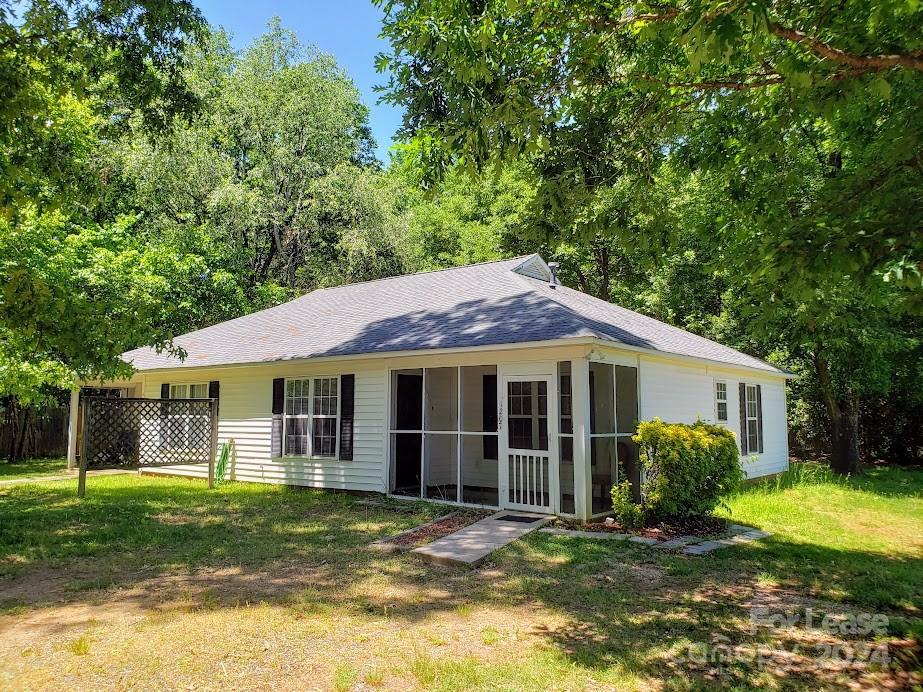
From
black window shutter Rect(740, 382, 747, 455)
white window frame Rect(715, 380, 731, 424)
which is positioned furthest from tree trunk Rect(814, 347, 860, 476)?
white window frame Rect(715, 380, 731, 424)

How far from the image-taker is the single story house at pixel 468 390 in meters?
9.69

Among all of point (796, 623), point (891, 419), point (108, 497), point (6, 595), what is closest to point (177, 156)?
point (108, 497)

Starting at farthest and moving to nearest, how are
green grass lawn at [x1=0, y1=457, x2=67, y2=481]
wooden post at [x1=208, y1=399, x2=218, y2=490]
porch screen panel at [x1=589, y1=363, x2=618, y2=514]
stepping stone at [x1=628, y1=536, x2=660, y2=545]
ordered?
green grass lawn at [x1=0, y1=457, x2=67, y2=481] < wooden post at [x1=208, y1=399, x2=218, y2=490] < porch screen panel at [x1=589, y1=363, x2=618, y2=514] < stepping stone at [x1=628, y1=536, x2=660, y2=545]

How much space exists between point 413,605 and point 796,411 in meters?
19.9

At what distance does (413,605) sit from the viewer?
5539 millimetres

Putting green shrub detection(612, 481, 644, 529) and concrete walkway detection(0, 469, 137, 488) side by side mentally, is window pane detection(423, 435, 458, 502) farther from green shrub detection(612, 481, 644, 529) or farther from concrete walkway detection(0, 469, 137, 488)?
concrete walkway detection(0, 469, 137, 488)

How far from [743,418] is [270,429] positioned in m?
11.2

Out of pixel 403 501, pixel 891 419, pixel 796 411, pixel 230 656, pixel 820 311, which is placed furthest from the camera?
pixel 796 411

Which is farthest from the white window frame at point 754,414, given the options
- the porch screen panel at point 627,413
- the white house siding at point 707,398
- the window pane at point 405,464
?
the window pane at point 405,464

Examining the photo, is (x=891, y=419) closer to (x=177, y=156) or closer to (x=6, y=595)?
(x=6, y=595)

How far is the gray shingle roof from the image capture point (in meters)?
10.2

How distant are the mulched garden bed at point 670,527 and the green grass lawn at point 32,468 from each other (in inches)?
557

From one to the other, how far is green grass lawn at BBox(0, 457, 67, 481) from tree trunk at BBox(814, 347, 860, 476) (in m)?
20.9

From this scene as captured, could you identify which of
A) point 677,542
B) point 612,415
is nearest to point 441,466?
point 612,415
